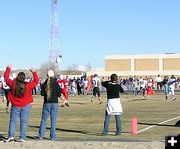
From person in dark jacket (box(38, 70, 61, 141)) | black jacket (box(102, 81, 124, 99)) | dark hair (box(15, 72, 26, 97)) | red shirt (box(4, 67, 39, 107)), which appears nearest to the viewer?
dark hair (box(15, 72, 26, 97))

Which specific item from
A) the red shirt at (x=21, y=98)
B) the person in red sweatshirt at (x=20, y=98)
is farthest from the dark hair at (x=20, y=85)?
the red shirt at (x=21, y=98)

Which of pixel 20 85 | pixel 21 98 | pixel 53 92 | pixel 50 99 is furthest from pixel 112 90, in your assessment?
pixel 20 85

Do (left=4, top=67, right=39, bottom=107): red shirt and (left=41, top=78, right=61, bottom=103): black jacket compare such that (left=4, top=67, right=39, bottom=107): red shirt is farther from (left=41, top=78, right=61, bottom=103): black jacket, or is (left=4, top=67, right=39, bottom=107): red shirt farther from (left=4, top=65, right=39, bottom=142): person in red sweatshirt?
(left=41, top=78, right=61, bottom=103): black jacket

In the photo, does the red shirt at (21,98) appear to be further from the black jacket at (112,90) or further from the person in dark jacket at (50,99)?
the black jacket at (112,90)

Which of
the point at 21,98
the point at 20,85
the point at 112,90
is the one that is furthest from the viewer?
the point at 112,90

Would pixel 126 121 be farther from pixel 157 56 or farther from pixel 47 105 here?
pixel 157 56

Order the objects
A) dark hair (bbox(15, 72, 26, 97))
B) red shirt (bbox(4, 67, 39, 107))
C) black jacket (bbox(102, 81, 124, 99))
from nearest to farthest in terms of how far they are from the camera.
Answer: dark hair (bbox(15, 72, 26, 97))
red shirt (bbox(4, 67, 39, 107))
black jacket (bbox(102, 81, 124, 99))

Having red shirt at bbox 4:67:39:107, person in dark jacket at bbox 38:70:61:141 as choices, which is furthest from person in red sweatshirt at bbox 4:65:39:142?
person in dark jacket at bbox 38:70:61:141

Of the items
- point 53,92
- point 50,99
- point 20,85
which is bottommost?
point 50,99

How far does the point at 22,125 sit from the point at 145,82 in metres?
30.7

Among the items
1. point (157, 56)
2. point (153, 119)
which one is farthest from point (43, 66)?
point (153, 119)

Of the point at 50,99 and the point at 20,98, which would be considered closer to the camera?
→ the point at 20,98

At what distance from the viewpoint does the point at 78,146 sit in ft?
38.3

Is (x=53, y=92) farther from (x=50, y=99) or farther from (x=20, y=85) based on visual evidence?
(x=20, y=85)
